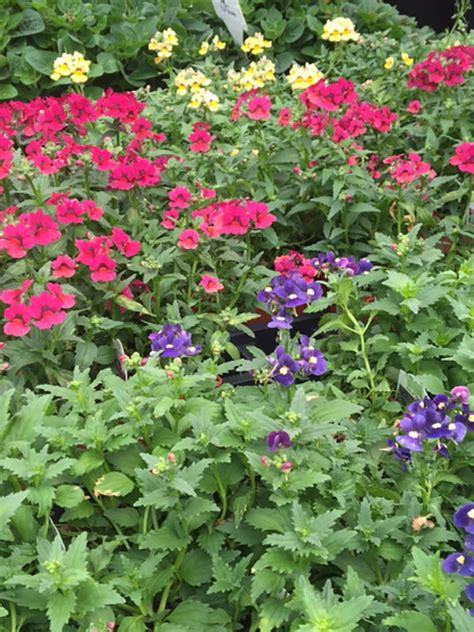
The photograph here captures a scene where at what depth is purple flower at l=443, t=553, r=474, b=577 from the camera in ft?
4.12

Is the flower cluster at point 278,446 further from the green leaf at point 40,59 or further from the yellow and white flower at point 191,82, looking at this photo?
the green leaf at point 40,59

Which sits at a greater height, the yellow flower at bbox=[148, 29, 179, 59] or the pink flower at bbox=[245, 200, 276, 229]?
the pink flower at bbox=[245, 200, 276, 229]

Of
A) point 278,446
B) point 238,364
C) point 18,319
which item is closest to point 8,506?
point 278,446

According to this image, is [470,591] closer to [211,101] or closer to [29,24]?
[211,101]

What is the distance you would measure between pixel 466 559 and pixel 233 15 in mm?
3050

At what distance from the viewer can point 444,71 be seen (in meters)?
2.99

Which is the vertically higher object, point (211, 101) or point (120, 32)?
point (211, 101)

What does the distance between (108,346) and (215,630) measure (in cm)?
94

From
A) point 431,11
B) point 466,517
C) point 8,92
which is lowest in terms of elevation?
point 431,11

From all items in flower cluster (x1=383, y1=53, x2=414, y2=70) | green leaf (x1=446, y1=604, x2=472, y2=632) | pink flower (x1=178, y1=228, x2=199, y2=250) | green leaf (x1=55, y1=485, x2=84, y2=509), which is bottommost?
flower cluster (x1=383, y1=53, x2=414, y2=70)

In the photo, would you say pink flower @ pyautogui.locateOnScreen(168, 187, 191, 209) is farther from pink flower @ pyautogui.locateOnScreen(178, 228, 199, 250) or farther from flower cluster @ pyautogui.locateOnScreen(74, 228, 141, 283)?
flower cluster @ pyautogui.locateOnScreen(74, 228, 141, 283)

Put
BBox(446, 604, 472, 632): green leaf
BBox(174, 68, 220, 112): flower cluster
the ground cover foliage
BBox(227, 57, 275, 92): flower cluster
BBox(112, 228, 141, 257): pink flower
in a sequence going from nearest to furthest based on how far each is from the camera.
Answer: BBox(446, 604, 472, 632): green leaf, the ground cover foliage, BBox(112, 228, 141, 257): pink flower, BBox(174, 68, 220, 112): flower cluster, BBox(227, 57, 275, 92): flower cluster

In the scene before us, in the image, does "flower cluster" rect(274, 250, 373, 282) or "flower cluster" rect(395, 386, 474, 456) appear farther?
"flower cluster" rect(274, 250, 373, 282)

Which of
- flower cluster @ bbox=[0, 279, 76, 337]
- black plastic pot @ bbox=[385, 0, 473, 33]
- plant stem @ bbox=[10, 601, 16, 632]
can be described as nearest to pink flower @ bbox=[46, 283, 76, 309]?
flower cluster @ bbox=[0, 279, 76, 337]
